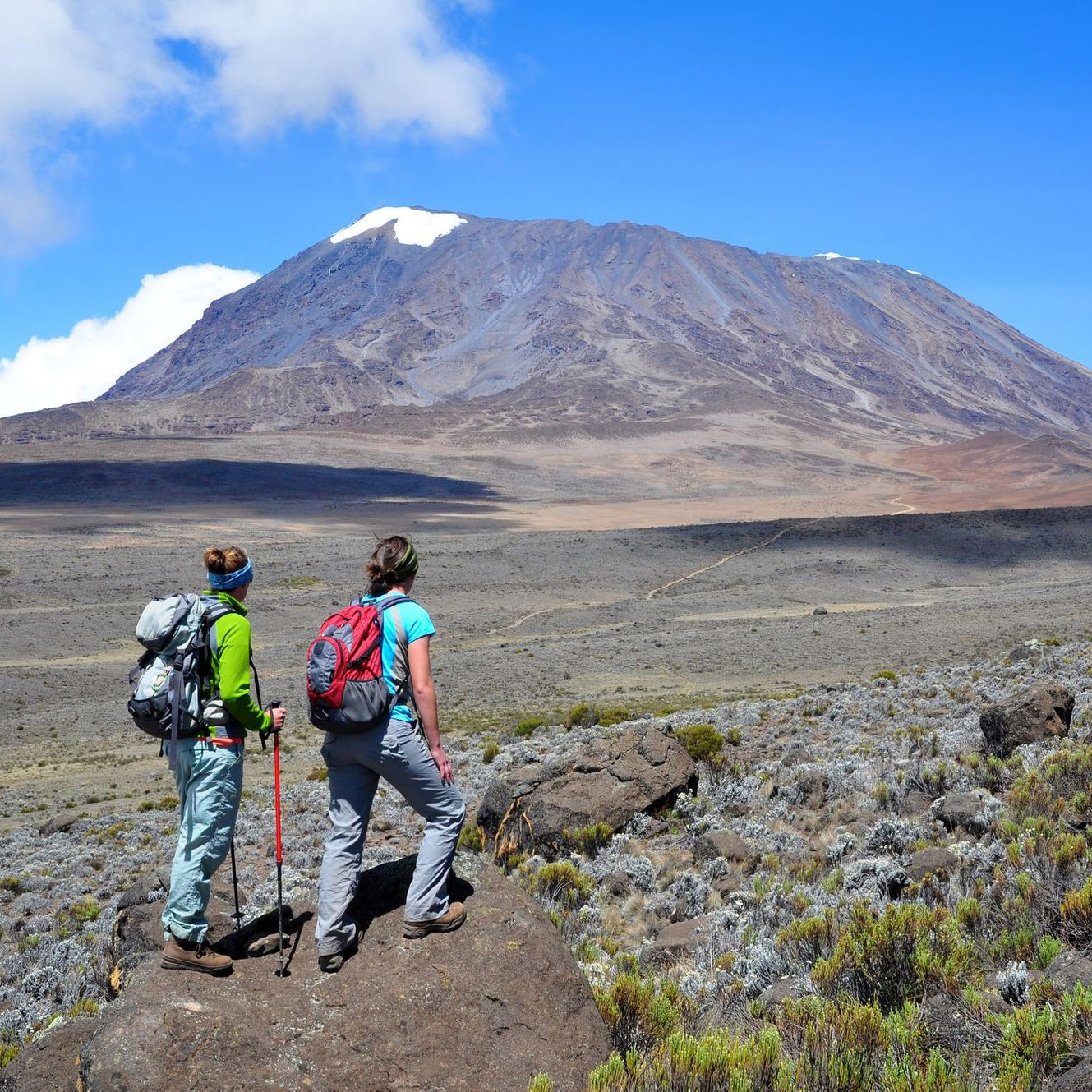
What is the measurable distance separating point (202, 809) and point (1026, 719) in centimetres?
668

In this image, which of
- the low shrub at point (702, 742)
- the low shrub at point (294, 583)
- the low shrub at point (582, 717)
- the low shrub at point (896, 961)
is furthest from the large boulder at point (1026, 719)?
the low shrub at point (294, 583)

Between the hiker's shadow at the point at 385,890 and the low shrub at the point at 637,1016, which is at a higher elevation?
the hiker's shadow at the point at 385,890

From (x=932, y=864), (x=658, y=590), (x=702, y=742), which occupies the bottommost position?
(x=658, y=590)

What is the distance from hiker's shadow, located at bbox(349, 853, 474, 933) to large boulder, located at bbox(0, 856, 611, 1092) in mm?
17

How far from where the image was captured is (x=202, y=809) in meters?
3.68

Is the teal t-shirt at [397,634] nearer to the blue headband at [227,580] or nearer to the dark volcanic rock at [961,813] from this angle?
the blue headband at [227,580]

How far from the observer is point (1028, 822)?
5441 millimetres

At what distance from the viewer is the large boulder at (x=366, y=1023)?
9.45 ft

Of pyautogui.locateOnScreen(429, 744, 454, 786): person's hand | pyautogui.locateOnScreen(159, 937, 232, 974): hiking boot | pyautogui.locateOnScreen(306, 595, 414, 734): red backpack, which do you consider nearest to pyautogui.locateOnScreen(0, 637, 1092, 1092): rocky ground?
pyautogui.locateOnScreen(429, 744, 454, 786): person's hand

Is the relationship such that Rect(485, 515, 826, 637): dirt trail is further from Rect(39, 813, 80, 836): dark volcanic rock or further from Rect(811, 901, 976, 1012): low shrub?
Rect(811, 901, 976, 1012): low shrub

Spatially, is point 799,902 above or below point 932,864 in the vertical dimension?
below

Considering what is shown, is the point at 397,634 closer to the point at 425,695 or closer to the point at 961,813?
the point at 425,695

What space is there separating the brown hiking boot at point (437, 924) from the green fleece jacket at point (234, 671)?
0.93m

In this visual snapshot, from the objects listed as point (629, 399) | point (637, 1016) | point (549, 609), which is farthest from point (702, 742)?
point (629, 399)
